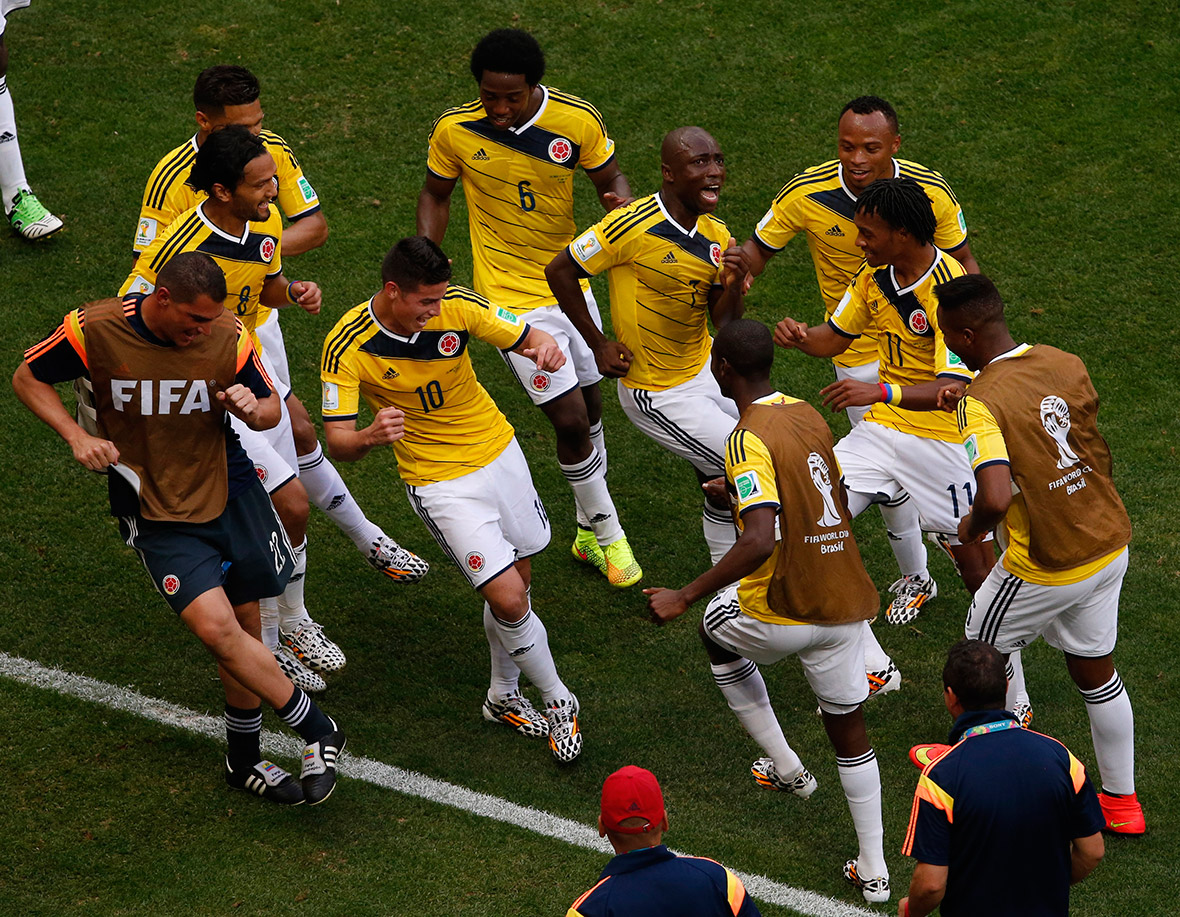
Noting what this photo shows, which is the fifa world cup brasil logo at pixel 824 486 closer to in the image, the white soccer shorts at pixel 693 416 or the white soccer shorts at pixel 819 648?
the white soccer shorts at pixel 819 648

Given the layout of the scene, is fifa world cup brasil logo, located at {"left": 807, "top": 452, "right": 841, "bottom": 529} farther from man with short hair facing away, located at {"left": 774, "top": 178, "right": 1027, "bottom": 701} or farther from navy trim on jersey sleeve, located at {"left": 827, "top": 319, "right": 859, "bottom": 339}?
navy trim on jersey sleeve, located at {"left": 827, "top": 319, "right": 859, "bottom": 339}

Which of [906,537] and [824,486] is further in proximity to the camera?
[906,537]

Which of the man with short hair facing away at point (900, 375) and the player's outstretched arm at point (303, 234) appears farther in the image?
the player's outstretched arm at point (303, 234)

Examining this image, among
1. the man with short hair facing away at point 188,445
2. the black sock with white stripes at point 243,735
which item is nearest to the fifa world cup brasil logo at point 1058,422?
the man with short hair facing away at point 188,445

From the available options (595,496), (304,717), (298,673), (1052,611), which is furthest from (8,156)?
(1052,611)

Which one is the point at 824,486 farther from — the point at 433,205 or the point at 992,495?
the point at 433,205

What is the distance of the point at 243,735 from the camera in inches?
238

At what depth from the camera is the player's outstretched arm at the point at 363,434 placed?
19.0 ft

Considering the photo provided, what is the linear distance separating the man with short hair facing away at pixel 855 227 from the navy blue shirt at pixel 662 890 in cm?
346

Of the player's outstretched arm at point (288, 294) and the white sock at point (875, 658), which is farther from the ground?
the player's outstretched arm at point (288, 294)

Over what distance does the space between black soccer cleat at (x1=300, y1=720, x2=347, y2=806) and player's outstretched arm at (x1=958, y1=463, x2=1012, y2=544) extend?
285 cm

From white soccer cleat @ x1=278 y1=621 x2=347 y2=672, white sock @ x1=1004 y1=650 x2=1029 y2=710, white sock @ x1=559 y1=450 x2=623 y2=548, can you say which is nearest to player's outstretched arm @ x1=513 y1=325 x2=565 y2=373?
white sock @ x1=559 y1=450 x2=623 y2=548

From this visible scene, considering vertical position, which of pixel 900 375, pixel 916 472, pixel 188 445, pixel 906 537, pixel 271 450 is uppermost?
pixel 188 445

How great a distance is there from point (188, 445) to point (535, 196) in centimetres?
295
